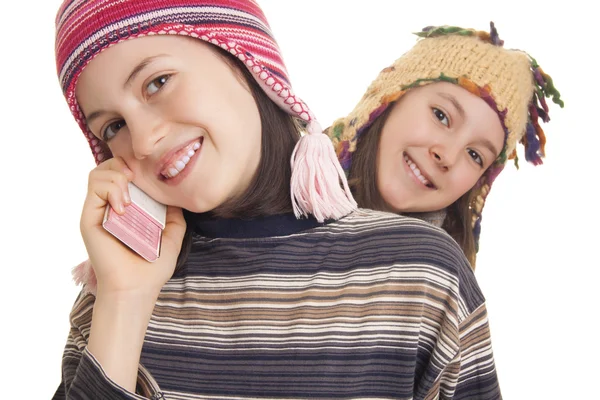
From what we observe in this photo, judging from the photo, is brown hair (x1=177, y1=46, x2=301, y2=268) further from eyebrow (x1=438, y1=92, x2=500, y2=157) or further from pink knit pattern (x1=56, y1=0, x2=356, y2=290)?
eyebrow (x1=438, y1=92, x2=500, y2=157)

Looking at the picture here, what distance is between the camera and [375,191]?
1.78 m

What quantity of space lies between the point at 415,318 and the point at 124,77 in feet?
2.08

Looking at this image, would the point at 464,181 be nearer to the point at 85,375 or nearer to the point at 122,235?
the point at 122,235

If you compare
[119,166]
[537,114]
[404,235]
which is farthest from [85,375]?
[537,114]

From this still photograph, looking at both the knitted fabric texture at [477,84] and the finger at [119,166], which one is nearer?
the finger at [119,166]

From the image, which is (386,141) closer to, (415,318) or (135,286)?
(415,318)

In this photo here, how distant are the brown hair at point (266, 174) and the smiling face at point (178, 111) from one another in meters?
0.04

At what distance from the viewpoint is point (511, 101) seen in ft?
5.77

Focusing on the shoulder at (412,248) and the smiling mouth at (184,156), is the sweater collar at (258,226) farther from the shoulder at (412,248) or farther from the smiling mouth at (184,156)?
the smiling mouth at (184,156)

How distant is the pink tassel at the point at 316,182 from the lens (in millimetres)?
1286

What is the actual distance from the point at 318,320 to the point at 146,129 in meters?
0.44

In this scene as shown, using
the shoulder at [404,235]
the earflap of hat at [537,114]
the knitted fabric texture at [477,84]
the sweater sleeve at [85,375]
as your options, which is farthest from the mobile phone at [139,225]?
the earflap of hat at [537,114]

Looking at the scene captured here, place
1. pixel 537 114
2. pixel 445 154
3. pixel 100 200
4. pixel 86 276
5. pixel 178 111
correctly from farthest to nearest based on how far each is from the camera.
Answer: pixel 537 114
pixel 445 154
pixel 86 276
pixel 100 200
pixel 178 111

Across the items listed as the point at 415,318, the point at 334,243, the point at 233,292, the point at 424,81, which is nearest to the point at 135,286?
the point at 233,292
